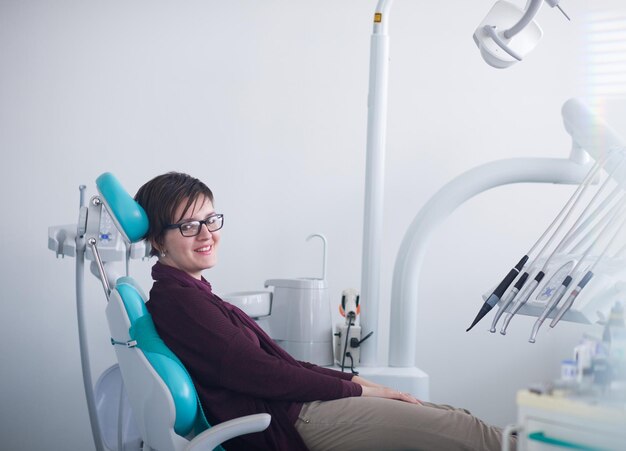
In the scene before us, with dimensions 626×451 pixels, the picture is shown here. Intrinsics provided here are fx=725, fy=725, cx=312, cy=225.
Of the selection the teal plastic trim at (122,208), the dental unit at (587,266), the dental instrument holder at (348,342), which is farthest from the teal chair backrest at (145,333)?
the dental instrument holder at (348,342)

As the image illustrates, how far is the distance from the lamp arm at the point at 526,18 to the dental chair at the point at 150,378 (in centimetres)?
110

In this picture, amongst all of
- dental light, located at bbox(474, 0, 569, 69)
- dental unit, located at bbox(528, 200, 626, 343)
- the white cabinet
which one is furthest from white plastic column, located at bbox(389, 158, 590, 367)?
the white cabinet

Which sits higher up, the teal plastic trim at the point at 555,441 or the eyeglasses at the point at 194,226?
the eyeglasses at the point at 194,226

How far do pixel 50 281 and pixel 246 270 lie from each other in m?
0.79

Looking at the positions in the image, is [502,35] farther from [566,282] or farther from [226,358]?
[226,358]

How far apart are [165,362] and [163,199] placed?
0.44 meters

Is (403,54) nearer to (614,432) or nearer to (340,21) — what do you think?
(340,21)

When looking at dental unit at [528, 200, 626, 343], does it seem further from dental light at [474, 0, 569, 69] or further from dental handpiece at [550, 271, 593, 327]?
dental light at [474, 0, 569, 69]

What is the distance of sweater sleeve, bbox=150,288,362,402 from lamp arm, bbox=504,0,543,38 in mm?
1045

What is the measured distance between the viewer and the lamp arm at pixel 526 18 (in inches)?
74.1

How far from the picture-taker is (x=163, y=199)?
1.84 metres

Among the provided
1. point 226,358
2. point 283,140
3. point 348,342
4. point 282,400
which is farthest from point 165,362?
point 283,140

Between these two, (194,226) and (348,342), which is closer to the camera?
(194,226)

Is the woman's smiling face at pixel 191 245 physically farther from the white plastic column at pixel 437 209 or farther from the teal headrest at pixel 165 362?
the white plastic column at pixel 437 209
